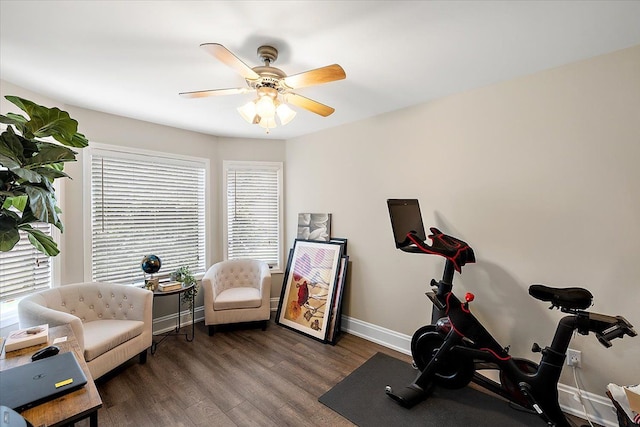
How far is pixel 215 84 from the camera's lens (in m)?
2.33

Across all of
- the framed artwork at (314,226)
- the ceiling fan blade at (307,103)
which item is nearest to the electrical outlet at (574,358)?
the framed artwork at (314,226)

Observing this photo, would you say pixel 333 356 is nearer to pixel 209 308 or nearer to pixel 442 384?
pixel 442 384

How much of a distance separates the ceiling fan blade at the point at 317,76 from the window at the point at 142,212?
249 centimetres

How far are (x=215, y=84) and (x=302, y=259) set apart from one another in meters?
2.30

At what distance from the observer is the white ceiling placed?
4.84 ft

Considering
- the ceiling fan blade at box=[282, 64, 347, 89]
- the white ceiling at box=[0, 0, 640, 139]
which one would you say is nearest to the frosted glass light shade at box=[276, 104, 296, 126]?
the ceiling fan blade at box=[282, 64, 347, 89]

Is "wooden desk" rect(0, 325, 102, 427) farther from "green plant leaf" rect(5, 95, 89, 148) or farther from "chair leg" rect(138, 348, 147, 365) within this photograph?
"chair leg" rect(138, 348, 147, 365)

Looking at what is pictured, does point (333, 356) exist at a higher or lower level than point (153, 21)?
lower

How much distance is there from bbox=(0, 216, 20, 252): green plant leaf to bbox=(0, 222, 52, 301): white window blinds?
121cm

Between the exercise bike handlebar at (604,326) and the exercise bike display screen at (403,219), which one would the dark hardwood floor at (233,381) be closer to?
the exercise bike display screen at (403,219)

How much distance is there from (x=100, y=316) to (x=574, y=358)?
4.18m

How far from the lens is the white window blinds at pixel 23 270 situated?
7.71 feet

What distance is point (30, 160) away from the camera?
4.52ft

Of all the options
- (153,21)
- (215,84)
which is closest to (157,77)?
(215,84)
